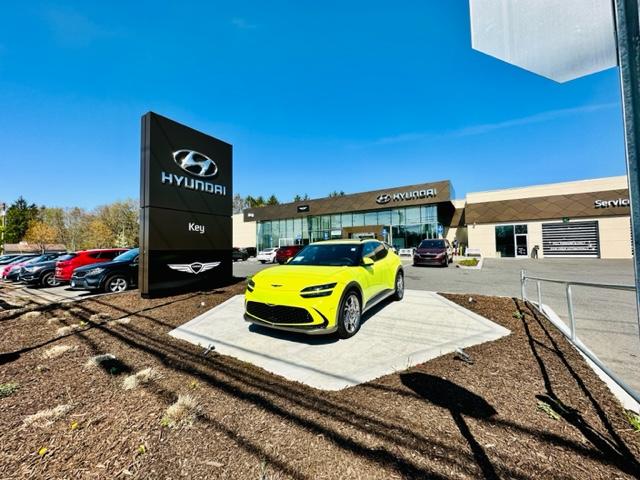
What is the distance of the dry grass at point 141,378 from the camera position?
3.25 metres

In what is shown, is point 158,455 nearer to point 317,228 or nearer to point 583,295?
point 583,295

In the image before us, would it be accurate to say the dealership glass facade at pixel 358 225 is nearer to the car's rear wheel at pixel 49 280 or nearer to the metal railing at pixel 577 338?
the metal railing at pixel 577 338

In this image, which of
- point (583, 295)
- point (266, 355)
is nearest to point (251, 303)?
point (266, 355)

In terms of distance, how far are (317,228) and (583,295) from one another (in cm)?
2906

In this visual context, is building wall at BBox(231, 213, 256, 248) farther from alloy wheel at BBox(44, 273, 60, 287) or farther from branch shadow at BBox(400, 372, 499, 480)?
branch shadow at BBox(400, 372, 499, 480)

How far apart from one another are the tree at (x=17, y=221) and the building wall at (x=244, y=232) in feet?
196

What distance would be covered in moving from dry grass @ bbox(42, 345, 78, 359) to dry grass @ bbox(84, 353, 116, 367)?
2.43 feet

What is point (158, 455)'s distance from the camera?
218 cm

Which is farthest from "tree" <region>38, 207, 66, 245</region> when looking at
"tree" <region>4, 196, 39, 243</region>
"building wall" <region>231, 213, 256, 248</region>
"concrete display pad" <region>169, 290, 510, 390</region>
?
"concrete display pad" <region>169, 290, 510, 390</region>

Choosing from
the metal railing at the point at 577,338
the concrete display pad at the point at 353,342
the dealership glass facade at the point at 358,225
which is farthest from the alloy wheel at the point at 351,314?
the dealership glass facade at the point at 358,225

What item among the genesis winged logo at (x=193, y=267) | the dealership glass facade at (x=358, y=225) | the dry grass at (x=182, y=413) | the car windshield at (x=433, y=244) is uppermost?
the dealership glass facade at (x=358, y=225)

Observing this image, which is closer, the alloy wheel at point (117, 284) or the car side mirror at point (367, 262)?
the car side mirror at point (367, 262)

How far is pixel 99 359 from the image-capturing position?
4043 mm

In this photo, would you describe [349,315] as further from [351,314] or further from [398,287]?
[398,287]
